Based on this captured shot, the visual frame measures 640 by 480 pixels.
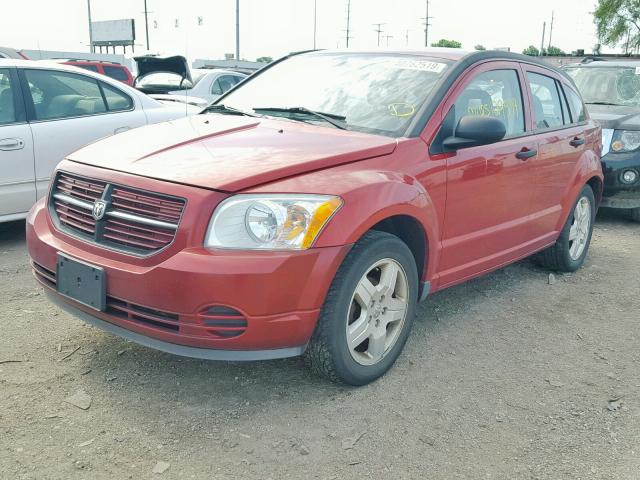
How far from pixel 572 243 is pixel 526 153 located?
143 centimetres

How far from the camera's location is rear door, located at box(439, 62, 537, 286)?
3.67 meters

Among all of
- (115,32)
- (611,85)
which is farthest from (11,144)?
(115,32)

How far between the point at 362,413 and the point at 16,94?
13.4 ft

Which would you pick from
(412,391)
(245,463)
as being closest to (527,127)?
(412,391)

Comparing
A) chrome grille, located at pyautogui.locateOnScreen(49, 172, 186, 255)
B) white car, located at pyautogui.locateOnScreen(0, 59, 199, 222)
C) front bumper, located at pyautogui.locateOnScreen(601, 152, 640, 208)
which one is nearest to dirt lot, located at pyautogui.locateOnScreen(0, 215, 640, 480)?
chrome grille, located at pyautogui.locateOnScreen(49, 172, 186, 255)

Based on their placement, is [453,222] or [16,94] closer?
[453,222]

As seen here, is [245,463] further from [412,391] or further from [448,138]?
[448,138]

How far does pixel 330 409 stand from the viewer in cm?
299

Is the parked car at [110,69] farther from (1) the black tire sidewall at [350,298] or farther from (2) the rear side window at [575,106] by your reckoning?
(1) the black tire sidewall at [350,298]

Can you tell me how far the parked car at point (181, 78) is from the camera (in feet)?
29.6

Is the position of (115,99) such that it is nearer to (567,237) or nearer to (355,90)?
(355,90)

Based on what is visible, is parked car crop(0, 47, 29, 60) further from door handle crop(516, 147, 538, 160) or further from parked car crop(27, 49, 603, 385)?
door handle crop(516, 147, 538, 160)

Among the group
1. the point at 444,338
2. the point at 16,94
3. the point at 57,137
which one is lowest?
the point at 444,338

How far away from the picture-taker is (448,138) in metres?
3.55
